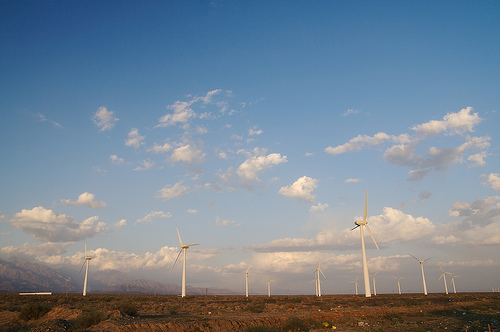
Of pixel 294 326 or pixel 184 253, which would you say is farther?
pixel 184 253

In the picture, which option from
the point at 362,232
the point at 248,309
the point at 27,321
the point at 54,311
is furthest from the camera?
the point at 362,232

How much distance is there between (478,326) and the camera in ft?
100

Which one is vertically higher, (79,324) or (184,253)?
(184,253)

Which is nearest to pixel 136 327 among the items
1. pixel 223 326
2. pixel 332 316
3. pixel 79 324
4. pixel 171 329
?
pixel 171 329

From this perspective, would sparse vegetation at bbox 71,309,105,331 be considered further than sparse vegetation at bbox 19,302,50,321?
No

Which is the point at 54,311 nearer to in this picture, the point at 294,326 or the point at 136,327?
the point at 136,327

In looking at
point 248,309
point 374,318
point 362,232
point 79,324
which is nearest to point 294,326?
point 374,318

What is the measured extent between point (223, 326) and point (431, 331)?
1854cm

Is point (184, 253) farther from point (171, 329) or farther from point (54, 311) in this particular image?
point (171, 329)

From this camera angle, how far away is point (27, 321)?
35.5 m

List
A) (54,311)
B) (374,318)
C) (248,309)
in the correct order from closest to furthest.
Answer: (54,311) → (374,318) → (248,309)

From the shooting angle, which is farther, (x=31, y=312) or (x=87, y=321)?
(x=31, y=312)

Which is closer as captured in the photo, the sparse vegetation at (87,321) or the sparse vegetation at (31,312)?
the sparse vegetation at (87,321)

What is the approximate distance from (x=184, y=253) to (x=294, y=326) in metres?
84.3
